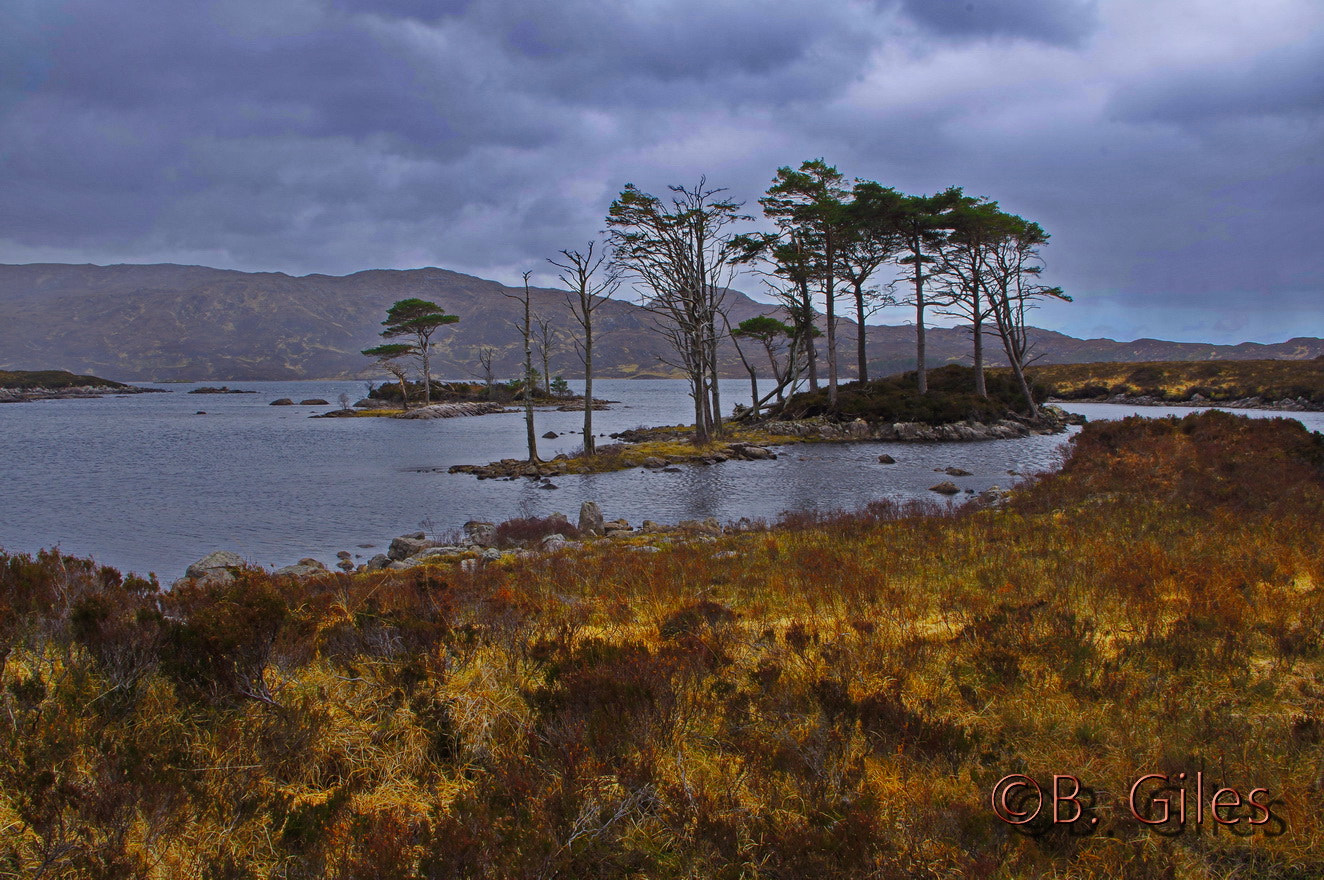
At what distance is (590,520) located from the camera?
17.3 m

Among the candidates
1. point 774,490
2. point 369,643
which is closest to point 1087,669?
point 369,643

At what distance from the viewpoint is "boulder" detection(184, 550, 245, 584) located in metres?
12.1

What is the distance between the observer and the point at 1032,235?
46.4m

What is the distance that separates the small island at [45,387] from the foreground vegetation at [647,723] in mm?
A: 135594

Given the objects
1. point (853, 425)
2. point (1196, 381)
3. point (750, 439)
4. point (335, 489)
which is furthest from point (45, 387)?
point (1196, 381)

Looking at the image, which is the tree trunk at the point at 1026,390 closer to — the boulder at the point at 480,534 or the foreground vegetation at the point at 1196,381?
the foreground vegetation at the point at 1196,381

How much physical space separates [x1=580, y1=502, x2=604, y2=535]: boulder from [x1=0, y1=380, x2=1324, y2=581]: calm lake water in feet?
6.12

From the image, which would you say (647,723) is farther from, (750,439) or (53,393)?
(53,393)

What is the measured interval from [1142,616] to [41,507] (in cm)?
2929

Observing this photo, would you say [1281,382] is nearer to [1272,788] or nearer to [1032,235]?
[1032,235]

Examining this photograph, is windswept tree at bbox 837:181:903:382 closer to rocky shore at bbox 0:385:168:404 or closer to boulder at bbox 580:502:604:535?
boulder at bbox 580:502:604:535

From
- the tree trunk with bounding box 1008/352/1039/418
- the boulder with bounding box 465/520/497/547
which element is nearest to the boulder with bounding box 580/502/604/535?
the boulder with bounding box 465/520/497/547

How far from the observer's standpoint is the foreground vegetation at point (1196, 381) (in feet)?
195

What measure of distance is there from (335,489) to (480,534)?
469 inches
